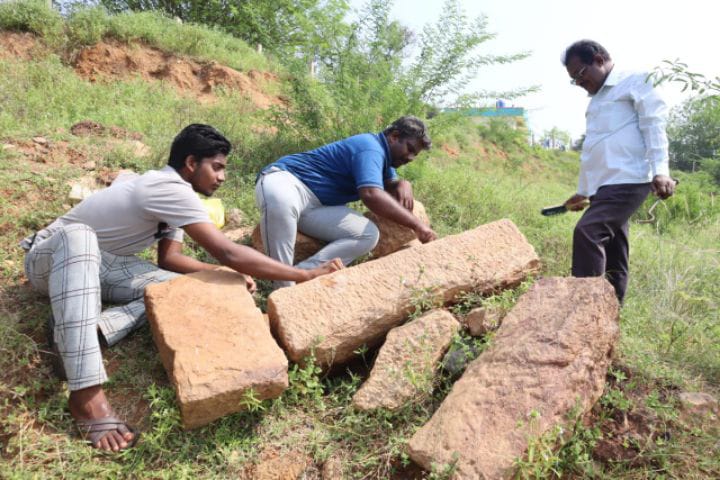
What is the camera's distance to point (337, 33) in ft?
17.5

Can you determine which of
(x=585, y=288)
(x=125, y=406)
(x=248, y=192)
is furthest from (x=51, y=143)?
(x=585, y=288)

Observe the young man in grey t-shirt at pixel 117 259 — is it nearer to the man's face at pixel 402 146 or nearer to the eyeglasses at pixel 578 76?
the man's face at pixel 402 146

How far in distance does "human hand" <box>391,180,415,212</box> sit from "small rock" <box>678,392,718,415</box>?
1.98 meters

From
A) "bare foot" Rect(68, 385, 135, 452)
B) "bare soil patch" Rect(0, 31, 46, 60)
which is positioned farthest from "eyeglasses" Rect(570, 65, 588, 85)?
"bare soil patch" Rect(0, 31, 46, 60)

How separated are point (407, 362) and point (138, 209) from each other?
1.54 m

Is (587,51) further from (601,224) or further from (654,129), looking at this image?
(601,224)

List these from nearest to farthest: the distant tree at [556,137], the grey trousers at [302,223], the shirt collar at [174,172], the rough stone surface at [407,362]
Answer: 1. the rough stone surface at [407,362]
2. the shirt collar at [174,172]
3. the grey trousers at [302,223]
4. the distant tree at [556,137]

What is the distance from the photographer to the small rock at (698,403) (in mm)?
2117

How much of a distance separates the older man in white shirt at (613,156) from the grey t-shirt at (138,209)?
2.12 metres

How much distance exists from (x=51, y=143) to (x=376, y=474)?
Answer: 4.13 m

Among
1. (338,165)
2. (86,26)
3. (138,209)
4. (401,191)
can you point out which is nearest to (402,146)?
(401,191)

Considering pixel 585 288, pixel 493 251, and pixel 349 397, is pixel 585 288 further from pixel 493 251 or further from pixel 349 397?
pixel 349 397

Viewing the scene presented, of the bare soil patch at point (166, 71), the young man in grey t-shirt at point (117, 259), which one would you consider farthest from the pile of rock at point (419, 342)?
the bare soil patch at point (166, 71)

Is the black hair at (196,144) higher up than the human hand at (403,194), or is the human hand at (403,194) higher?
the black hair at (196,144)
